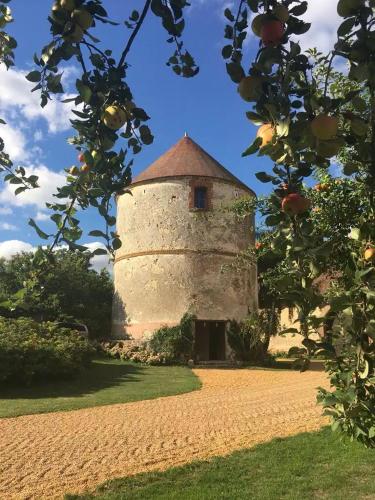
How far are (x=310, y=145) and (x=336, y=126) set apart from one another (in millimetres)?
83

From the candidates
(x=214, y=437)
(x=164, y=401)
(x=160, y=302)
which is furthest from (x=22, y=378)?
(x=160, y=302)

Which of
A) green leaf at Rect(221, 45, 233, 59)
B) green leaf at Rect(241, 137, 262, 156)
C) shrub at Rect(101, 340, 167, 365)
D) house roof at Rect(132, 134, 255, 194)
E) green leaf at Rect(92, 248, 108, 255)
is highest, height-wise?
house roof at Rect(132, 134, 255, 194)

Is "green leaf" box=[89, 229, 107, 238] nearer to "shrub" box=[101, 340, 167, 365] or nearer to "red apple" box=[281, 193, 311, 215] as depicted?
"red apple" box=[281, 193, 311, 215]

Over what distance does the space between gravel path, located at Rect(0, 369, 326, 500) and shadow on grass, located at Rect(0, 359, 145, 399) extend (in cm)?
258

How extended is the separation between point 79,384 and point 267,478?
9.42 meters

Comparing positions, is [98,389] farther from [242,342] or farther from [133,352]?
[242,342]

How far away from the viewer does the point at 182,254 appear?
22.1 m

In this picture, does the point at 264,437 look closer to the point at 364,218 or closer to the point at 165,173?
the point at 364,218

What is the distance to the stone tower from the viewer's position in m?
21.8

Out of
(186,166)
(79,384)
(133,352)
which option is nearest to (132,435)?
(79,384)

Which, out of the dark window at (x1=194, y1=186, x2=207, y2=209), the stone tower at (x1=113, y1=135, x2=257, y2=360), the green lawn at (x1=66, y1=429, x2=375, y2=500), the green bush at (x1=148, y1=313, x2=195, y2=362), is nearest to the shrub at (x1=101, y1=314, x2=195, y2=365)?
the green bush at (x1=148, y1=313, x2=195, y2=362)

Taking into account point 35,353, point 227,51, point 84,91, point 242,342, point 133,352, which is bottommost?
point 133,352

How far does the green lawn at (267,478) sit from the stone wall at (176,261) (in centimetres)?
1479

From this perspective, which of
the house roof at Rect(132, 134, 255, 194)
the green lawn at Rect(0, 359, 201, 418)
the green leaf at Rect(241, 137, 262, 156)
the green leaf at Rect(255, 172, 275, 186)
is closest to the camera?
the green leaf at Rect(241, 137, 262, 156)
